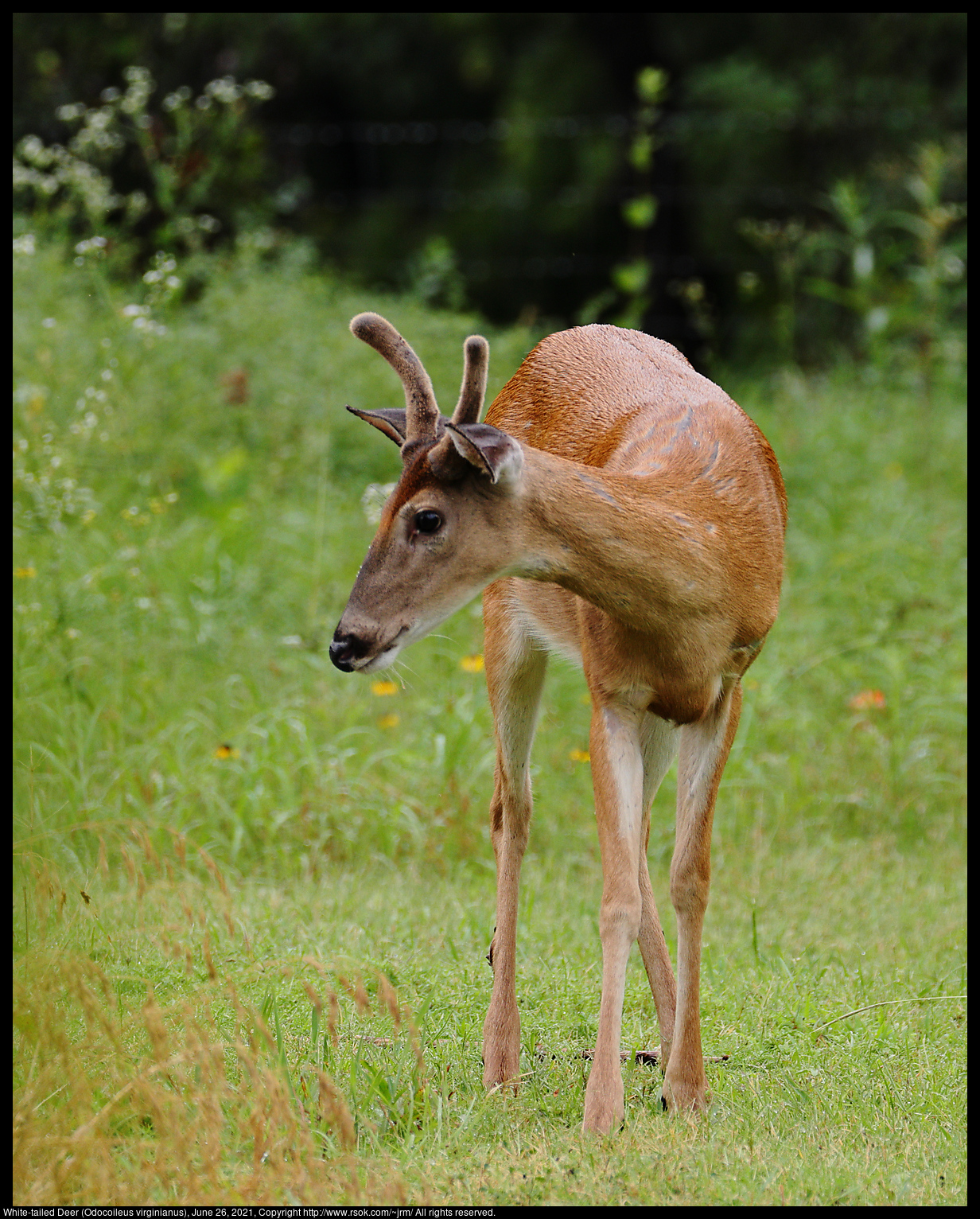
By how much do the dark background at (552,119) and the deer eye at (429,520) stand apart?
9.11m

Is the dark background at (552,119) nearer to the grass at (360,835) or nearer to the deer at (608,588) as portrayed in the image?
the grass at (360,835)

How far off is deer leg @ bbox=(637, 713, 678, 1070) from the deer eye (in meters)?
0.93

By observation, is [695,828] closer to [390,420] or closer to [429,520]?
[429,520]

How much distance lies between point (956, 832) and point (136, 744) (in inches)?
125

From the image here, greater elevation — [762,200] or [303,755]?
[762,200]

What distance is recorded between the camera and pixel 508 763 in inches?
156

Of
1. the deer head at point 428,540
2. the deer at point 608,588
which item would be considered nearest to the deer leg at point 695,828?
the deer at point 608,588

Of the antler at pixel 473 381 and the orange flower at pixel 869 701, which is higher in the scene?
the antler at pixel 473 381

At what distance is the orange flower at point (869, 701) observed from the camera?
5.78 metres

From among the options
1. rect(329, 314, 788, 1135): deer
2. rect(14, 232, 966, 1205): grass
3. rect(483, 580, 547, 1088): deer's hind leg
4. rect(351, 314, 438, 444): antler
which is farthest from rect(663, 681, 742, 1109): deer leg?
rect(351, 314, 438, 444): antler

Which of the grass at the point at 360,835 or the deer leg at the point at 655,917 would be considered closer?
the grass at the point at 360,835

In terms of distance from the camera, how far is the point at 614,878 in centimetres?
332

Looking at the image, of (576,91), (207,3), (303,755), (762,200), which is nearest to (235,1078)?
(303,755)

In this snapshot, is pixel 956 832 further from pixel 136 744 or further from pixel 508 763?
pixel 136 744
